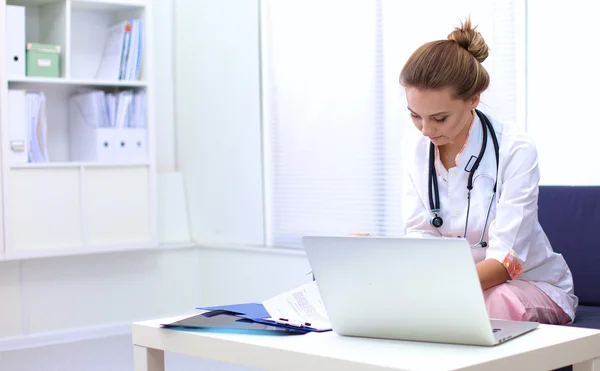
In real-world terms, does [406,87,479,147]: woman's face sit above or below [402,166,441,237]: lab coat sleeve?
above

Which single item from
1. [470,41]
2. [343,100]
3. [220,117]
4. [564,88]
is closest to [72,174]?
[220,117]

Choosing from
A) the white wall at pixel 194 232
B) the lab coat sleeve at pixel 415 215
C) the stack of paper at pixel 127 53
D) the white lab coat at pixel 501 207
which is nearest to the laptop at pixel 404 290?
the white lab coat at pixel 501 207

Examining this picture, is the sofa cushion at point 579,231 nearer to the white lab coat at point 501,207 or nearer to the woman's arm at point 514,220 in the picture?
the white lab coat at point 501,207

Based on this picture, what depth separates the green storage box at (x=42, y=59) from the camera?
3.78 m

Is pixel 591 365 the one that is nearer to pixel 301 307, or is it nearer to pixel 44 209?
pixel 301 307

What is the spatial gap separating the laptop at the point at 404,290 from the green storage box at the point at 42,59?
8.93ft

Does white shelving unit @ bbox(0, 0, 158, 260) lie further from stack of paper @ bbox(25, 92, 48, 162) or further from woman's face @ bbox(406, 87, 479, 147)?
woman's face @ bbox(406, 87, 479, 147)

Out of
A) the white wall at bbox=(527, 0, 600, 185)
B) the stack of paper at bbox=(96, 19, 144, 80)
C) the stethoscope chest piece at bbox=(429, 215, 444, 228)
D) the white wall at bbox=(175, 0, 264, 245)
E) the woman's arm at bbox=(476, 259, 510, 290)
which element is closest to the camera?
the woman's arm at bbox=(476, 259, 510, 290)

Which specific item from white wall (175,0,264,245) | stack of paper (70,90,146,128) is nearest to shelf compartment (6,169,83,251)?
stack of paper (70,90,146,128)

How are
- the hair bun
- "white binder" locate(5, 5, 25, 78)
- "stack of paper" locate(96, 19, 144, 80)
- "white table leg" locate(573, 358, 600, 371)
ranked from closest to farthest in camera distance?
"white table leg" locate(573, 358, 600, 371) → the hair bun → "white binder" locate(5, 5, 25, 78) → "stack of paper" locate(96, 19, 144, 80)

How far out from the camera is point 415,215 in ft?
7.46

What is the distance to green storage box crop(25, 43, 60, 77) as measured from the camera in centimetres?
378

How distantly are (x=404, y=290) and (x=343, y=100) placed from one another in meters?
2.41

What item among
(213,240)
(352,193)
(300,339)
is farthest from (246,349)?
(213,240)
